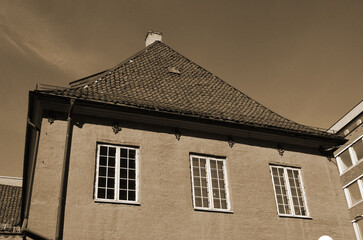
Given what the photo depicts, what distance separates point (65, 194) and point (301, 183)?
824cm

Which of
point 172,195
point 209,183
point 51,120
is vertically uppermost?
point 51,120

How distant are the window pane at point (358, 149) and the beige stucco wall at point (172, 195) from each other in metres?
21.3

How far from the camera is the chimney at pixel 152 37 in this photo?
19.9 m

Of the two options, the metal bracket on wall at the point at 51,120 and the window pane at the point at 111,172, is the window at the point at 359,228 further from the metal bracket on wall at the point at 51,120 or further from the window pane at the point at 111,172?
the metal bracket on wall at the point at 51,120

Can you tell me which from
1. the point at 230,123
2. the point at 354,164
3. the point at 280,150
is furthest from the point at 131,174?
the point at 354,164

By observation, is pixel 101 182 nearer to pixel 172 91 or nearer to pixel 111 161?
pixel 111 161

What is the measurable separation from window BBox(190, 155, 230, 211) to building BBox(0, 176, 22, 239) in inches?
553

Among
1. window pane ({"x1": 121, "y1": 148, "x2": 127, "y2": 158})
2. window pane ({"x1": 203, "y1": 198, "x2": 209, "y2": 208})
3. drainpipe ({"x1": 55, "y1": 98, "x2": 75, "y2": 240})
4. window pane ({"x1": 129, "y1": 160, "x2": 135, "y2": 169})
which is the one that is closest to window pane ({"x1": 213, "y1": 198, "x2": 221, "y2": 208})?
window pane ({"x1": 203, "y1": 198, "x2": 209, "y2": 208})

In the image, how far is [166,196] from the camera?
13.1 meters

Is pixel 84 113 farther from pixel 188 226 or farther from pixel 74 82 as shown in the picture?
pixel 188 226

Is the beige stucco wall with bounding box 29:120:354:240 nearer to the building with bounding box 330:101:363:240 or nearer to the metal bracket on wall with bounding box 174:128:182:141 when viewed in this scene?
the metal bracket on wall with bounding box 174:128:182:141

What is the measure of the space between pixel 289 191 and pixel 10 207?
19.3m

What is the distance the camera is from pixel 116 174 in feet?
42.1

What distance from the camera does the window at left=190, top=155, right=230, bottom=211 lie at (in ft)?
44.8
